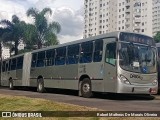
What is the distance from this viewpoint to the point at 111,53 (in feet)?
47.3

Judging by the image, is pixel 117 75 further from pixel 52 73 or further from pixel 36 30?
pixel 36 30

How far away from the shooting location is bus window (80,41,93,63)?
625 inches

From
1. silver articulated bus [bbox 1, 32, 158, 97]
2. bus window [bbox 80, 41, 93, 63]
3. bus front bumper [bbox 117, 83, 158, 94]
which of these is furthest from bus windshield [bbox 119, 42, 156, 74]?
bus window [bbox 80, 41, 93, 63]

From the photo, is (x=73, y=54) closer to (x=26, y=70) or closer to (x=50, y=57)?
(x=50, y=57)

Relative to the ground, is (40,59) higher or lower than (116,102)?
higher

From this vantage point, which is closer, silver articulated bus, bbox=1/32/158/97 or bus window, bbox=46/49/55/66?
silver articulated bus, bbox=1/32/158/97

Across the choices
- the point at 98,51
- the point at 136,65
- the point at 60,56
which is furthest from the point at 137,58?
the point at 60,56

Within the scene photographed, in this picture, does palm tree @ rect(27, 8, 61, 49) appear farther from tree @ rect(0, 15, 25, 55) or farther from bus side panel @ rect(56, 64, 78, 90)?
bus side panel @ rect(56, 64, 78, 90)

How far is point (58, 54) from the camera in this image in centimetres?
1919

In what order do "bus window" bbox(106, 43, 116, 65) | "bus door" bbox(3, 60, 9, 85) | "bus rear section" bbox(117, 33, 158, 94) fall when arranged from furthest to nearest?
"bus door" bbox(3, 60, 9, 85) → "bus window" bbox(106, 43, 116, 65) → "bus rear section" bbox(117, 33, 158, 94)

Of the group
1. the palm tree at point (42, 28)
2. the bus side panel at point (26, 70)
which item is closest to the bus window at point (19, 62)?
the bus side panel at point (26, 70)

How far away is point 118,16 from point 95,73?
95.6 m

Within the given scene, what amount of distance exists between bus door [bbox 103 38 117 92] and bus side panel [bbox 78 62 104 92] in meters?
0.30

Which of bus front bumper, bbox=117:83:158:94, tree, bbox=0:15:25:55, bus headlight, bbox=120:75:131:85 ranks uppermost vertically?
tree, bbox=0:15:25:55
